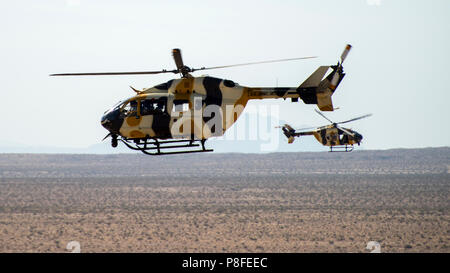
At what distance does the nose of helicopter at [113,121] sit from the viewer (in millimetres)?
32312

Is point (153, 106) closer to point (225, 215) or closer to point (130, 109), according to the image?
point (130, 109)

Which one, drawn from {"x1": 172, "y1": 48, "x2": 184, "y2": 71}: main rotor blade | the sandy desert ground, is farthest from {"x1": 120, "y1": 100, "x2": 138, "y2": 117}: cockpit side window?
the sandy desert ground

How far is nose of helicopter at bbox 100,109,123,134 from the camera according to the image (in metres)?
32.3

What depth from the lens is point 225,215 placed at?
324 ft

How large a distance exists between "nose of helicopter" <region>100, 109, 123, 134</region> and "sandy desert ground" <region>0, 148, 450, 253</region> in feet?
142

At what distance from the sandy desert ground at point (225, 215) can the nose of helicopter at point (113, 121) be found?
43.2m

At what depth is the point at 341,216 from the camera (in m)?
99.3

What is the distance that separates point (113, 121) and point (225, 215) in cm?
6757

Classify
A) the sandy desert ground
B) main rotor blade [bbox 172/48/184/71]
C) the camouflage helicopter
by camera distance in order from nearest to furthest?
main rotor blade [bbox 172/48/184/71]
the camouflage helicopter
the sandy desert ground


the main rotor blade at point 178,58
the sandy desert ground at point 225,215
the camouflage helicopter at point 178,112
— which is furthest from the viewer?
the sandy desert ground at point 225,215

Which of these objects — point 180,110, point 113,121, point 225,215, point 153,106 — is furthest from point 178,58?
point 225,215

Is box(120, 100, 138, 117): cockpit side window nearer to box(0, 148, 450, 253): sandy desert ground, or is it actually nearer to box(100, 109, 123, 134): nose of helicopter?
box(100, 109, 123, 134): nose of helicopter

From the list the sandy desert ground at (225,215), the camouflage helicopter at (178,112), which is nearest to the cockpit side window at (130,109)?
the camouflage helicopter at (178,112)

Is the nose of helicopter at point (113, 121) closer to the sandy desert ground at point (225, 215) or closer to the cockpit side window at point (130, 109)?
the cockpit side window at point (130, 109)
